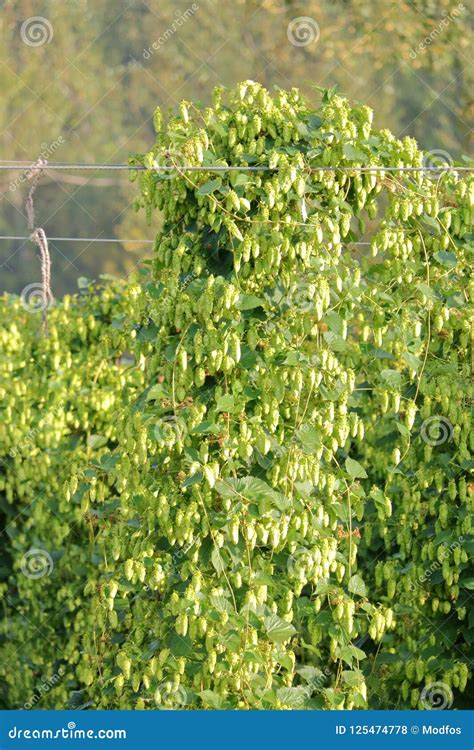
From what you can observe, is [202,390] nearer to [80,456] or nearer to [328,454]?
[328,454]

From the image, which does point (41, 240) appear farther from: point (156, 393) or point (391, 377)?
point (391, 377)

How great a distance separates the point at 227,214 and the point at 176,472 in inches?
26.2

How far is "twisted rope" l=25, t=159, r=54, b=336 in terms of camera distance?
3.23 metres

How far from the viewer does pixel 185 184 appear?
9.25ft
